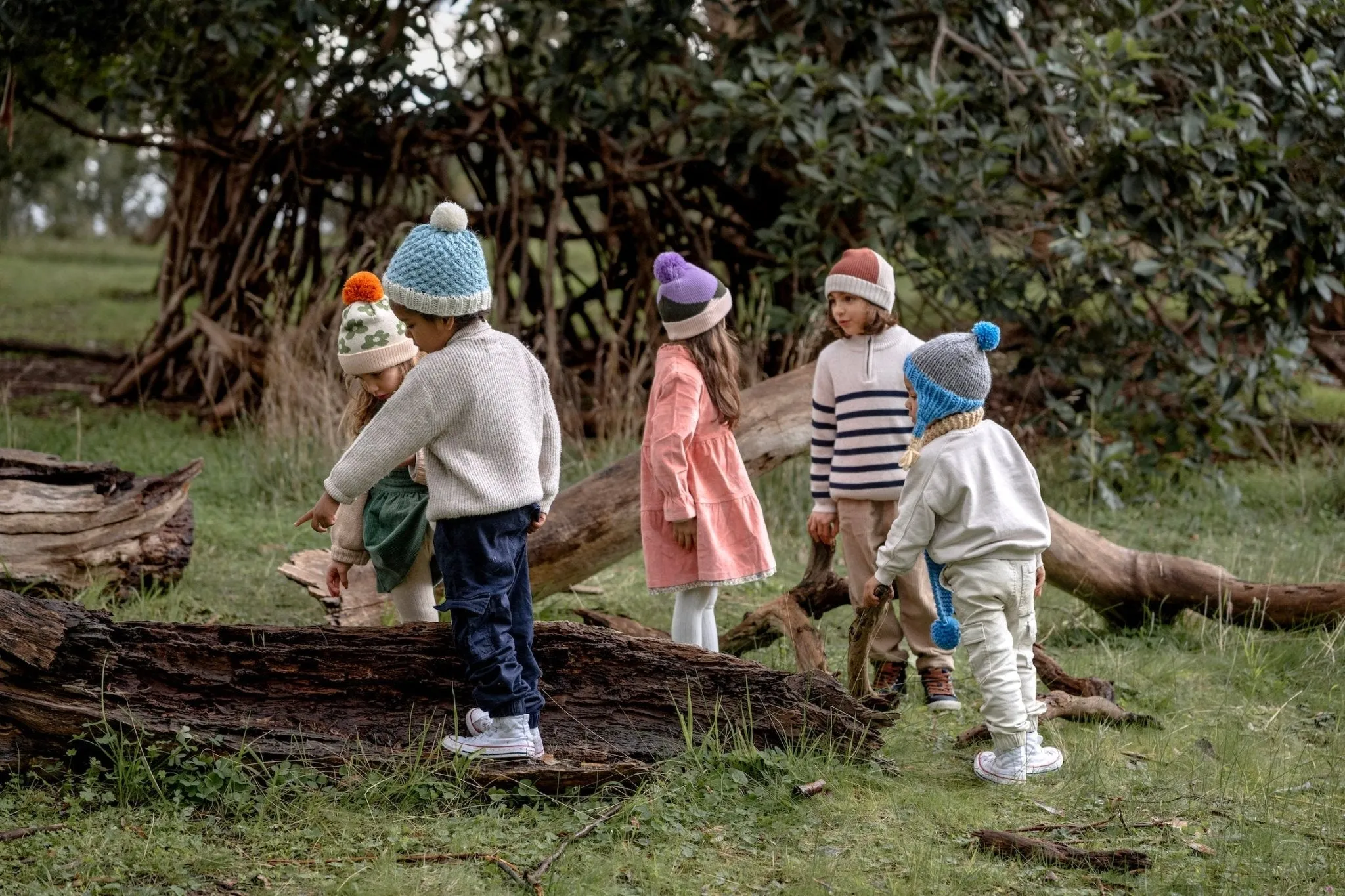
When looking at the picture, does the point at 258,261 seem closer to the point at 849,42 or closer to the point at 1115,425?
the point at 849,42

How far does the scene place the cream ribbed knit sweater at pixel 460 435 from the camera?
344cm

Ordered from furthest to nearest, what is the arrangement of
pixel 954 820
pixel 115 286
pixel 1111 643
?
pixel 115 286 → pixel 1111 643 → pixel 954 820

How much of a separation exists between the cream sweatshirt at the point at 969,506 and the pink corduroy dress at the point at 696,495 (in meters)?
0.71

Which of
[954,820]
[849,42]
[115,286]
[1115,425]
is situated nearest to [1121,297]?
[1115,425]

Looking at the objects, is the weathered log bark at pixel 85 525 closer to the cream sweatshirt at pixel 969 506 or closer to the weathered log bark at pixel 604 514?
the weathered log bark at pixel 604 514

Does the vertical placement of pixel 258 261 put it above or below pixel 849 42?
below

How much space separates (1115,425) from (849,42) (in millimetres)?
2667

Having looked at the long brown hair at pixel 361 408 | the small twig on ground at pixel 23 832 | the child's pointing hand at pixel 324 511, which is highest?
the long brown hair at pixel 361 408

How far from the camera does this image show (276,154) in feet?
30.1

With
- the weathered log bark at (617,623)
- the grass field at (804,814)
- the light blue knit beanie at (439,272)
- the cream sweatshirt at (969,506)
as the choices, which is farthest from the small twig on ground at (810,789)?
the light blue knit beanie at (439,272)

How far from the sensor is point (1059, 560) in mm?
5211

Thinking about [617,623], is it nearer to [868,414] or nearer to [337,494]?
[868,414]

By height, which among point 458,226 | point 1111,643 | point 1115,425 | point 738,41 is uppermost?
point 738,41

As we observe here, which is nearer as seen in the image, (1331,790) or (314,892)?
(314,892)
